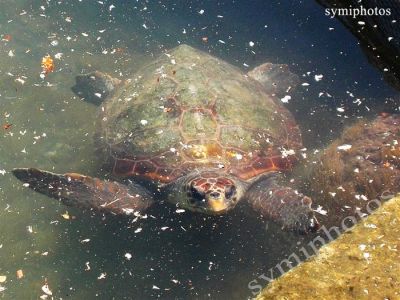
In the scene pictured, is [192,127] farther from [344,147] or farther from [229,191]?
[344,147]

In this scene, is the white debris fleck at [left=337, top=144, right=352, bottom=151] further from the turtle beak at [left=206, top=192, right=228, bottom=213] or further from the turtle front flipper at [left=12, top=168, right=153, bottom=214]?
the turtle front flipper at [left=12, top=168, right=153, bottom=214]

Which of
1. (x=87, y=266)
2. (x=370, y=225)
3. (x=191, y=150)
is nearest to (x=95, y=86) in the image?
(x=191, y=150)

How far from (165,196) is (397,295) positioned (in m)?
3.03

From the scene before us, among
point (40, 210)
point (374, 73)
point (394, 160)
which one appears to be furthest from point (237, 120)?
point (40, 210)

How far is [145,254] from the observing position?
13.2 feet

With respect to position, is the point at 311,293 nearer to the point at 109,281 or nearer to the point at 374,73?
the point at 109,281

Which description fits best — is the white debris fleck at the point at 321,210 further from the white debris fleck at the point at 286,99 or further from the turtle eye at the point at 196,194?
the white debris fleck at the point at 286,99

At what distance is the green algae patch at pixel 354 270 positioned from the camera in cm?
178

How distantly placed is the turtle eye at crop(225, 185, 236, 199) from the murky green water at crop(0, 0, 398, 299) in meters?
0.54

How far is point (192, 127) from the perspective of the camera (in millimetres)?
4395

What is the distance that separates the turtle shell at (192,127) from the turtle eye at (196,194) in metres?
0.47

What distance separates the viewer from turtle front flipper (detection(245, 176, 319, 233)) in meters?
3.61

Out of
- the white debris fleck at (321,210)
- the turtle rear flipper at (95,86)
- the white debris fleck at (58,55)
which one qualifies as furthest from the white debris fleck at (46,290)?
the white debris fleck at (58,55)

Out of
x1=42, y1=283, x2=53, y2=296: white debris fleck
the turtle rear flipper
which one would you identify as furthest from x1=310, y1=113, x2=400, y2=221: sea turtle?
the turtle rear flipper
